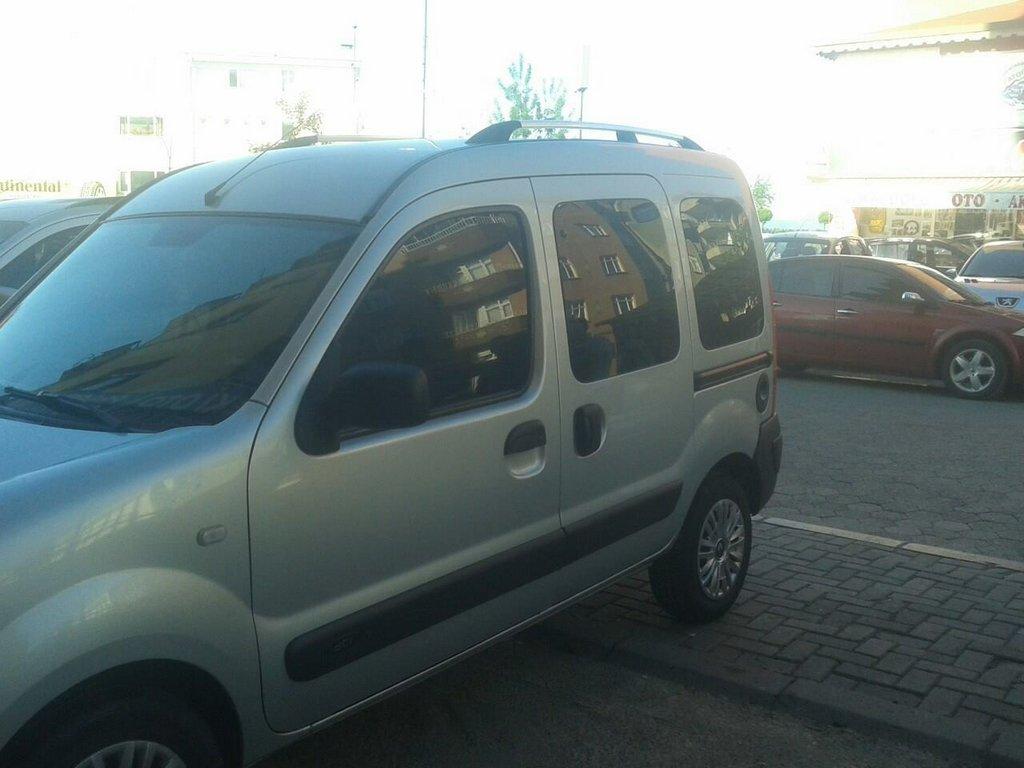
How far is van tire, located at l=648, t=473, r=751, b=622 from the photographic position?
16.5ft

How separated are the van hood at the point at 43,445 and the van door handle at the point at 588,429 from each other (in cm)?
162

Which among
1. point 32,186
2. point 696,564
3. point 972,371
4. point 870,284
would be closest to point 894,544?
point 696,564

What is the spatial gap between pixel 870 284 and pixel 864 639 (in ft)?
30.8

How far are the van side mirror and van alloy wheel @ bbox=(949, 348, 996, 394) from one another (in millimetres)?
11109

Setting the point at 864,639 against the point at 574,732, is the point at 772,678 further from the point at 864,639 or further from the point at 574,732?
the point at 574,732

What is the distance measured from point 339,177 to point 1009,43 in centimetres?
3563

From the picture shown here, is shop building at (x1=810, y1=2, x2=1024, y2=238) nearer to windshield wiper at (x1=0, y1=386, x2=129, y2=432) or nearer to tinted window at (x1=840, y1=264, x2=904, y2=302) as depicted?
tinted window at (x1=840, y1=264, x2=904, y2=302)

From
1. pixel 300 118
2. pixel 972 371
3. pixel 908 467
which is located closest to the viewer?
pixel 908 467

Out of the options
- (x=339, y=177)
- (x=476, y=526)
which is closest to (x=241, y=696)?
(x=476, y=526)

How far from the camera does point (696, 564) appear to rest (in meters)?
5.07

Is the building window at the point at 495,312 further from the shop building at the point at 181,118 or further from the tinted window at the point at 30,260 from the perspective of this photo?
the shop building at the point at 181,118

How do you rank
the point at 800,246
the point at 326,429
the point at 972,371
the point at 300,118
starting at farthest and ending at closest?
the point at 300,118, the point at 800,246, the point at 972,371, the point at 326,429

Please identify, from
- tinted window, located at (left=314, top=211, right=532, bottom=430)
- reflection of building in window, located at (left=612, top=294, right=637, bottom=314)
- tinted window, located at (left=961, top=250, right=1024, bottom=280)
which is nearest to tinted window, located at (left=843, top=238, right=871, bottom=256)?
tinted window, located at (left=961, top=250, right=1024, bottom=280)

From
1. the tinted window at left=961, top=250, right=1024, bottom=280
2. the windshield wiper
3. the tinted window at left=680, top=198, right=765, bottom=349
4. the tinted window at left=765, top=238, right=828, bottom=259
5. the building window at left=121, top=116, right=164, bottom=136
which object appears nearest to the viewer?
the windshield wiper
